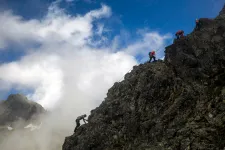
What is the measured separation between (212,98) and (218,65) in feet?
24.9

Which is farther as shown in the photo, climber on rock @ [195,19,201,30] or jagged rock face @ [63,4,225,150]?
climber on rock @ [195,19,201,30]

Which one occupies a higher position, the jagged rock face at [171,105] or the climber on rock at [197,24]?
the climber on rock at [197,24]

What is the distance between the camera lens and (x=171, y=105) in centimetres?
3619

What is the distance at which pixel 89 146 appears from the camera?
40.0 m

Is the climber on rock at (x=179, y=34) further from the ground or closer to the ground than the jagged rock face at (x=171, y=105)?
further from the ground

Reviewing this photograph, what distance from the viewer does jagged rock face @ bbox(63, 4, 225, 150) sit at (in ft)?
101

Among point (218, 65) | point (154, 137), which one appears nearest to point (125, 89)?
point (154, 137)

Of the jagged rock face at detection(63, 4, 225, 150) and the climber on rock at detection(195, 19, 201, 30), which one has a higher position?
the climber on rock at detection(195, 19, 201, 30)

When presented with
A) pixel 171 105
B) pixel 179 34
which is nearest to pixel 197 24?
pixel 179 34

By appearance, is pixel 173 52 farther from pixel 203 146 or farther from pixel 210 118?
pixel 203 146

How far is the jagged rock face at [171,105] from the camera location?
30680 millimetres

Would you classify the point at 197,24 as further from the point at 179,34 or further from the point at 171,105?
the point at 171,105

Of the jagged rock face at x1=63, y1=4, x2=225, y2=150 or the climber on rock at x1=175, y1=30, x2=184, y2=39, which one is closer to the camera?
the jagged rock face at x1=63, y1=4, x2=225, y2=150

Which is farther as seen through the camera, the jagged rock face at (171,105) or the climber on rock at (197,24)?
the climber on rock at (197,24)
